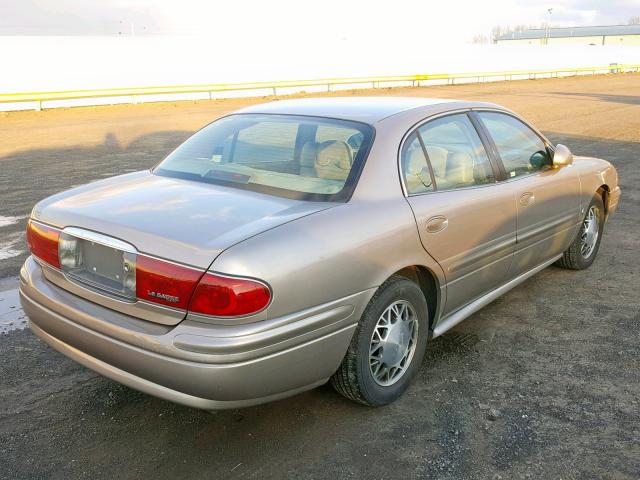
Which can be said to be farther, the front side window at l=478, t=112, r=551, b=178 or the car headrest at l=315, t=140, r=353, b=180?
the front side window at l=478, t=112, r=551, b=178

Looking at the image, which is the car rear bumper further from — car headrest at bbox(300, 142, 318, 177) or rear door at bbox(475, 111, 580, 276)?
rear door at bbox(475, 111, 580, 276)

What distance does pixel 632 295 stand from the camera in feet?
15.6

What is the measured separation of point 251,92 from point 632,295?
2650 cm

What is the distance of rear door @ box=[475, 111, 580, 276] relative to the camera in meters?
4.09

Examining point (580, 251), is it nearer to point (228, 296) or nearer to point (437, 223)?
point (437, 223)

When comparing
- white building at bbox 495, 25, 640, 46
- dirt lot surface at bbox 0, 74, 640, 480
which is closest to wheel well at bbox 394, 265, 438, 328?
dirt lot surface at bbox 0, 74, 640, 480

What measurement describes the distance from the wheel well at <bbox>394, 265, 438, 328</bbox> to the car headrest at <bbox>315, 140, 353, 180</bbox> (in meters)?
0.60

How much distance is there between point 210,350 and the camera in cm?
245

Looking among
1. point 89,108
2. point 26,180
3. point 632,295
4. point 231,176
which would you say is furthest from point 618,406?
point 89,108

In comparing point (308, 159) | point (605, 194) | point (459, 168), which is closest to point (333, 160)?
point (308, 159)

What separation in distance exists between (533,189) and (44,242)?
3001 millimetres

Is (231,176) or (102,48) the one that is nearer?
(231,176)

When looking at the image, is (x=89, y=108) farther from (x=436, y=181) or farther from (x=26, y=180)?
(x=436, y=181)

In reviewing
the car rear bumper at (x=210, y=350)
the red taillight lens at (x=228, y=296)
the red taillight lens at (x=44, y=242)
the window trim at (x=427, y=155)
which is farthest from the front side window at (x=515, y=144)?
the red taillight lens at (x=44, y=242)
